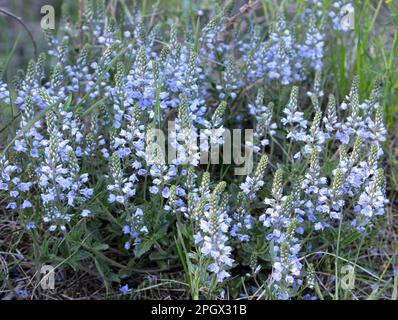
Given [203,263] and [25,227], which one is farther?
[25,227]

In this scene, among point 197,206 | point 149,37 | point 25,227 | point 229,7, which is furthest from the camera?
point 229,7

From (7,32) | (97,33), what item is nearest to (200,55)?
(97,33)

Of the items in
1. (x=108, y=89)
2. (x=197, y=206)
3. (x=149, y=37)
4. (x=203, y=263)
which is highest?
(x=149, y=37)

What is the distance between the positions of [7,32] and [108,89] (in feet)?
8.92

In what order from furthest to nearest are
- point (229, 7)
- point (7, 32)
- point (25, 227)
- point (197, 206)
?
point (7, 32)
point (229, 7)
point (25, 227)
point (197, 206)

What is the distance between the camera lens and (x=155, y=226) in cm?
324

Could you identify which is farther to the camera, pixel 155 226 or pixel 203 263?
pixel 155 226

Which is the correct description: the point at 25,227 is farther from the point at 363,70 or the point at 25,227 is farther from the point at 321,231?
the point at 363,70

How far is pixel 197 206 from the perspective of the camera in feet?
9.40

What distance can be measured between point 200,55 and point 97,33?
→ 0.72 metres
